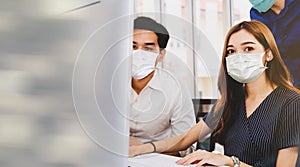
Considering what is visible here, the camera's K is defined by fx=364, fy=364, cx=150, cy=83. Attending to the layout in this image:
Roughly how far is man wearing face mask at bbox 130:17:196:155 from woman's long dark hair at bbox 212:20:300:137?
17cm

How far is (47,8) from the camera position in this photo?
1.29m

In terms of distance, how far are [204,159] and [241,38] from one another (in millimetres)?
344

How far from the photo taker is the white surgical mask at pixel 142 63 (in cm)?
116

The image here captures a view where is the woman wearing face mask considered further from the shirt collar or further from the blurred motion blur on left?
the blurred motion blur on left

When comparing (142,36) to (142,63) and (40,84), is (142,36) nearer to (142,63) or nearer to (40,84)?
(142,63)

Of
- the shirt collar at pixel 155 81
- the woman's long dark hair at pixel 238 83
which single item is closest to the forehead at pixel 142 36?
the shirt collar at pixel 155 81

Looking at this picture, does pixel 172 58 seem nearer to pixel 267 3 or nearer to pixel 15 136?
pixel 267 3

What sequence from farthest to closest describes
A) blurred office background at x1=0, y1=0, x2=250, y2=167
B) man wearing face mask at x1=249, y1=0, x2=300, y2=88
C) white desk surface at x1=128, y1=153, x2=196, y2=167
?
blurred office background at x1=0, y1=0, x2=250, y2=167
white desk surface at x1=128, y1=153, x2=196, y2=167
man wearing face mask at x1=249, y1=0, x2=300, y2=88

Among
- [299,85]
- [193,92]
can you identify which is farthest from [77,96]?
[299,85]

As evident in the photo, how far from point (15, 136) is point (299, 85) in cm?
95

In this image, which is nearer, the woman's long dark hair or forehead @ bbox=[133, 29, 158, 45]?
the woman's long dark hair

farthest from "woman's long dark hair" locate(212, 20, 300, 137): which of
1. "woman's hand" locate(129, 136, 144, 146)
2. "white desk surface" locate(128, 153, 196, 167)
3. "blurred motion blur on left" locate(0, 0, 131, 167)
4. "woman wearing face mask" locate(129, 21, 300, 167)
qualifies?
"blurred motion blur on left" locate(0, 0, 131, 167)

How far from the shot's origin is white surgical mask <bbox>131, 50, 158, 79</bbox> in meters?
1.16

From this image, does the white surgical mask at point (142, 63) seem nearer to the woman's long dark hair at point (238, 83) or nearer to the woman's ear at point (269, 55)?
the woman's long dark hair at point (238, 83)
